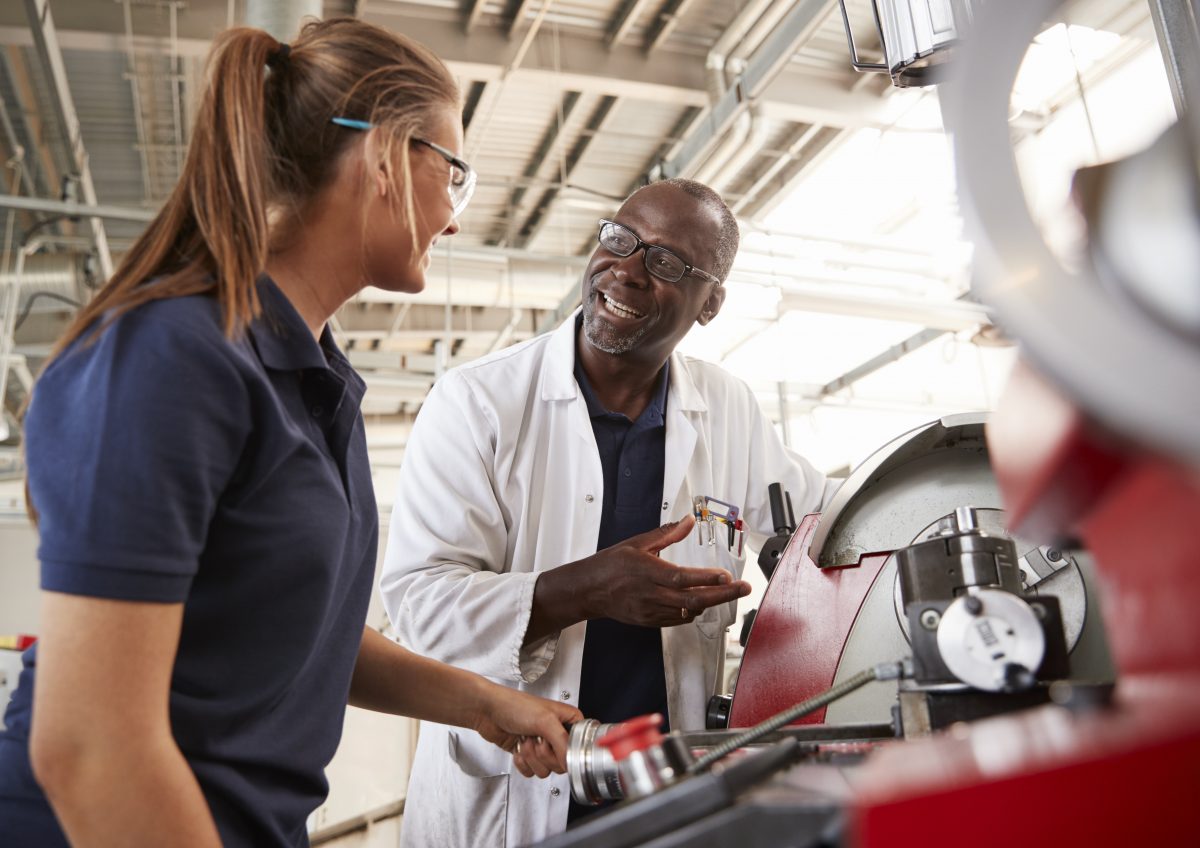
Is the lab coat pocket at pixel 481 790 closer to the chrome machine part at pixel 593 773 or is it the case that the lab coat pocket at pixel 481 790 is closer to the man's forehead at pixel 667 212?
the chrome machine part at pixel 593 773

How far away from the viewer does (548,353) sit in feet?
5.85

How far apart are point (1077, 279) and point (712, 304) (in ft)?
5.38

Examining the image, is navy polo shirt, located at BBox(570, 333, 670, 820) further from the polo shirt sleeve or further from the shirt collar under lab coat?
the polo shirt sleeve

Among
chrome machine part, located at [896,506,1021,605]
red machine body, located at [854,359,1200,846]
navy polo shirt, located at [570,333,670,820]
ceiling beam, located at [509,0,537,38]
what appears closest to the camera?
red machine body, located at [854,359,1200,846]

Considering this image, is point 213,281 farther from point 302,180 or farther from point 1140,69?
point 1140,69

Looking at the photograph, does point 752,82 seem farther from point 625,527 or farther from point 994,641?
point 994,641

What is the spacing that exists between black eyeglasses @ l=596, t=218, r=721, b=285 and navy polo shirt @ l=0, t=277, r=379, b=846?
999 millimetres

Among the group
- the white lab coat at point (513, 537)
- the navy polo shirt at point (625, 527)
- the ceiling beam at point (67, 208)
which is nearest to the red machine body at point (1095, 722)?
the white lab coat at point (513, 537)

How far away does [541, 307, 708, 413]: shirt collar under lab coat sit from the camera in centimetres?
171

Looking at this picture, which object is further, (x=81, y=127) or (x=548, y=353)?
(x=81, y=127)

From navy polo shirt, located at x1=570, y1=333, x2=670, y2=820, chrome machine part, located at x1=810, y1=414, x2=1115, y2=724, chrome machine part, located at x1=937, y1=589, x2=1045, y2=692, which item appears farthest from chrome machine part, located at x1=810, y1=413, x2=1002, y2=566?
navy polo shirt, located at x1=570, y1=333, x2=670, y2=820

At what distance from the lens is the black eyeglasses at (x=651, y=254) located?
6.06 feet

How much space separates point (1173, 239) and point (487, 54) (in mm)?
3532

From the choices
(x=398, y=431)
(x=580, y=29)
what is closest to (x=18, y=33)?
(x=580, y=29)
